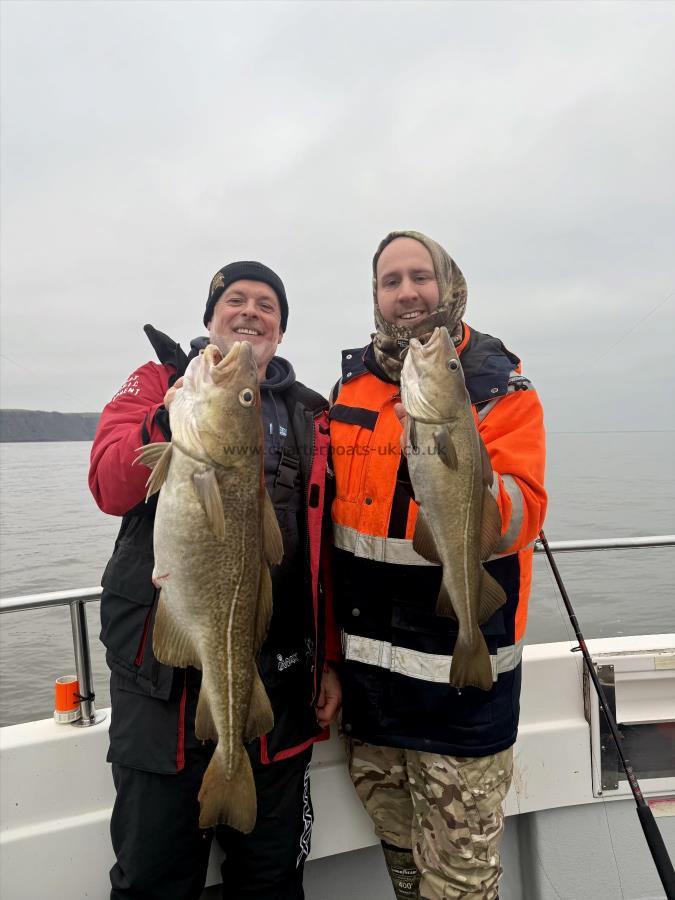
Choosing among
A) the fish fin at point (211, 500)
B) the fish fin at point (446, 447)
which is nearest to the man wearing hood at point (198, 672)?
the fish fin at point (211, 500)

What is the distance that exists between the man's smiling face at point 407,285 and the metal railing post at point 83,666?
Answer: 2.23 m

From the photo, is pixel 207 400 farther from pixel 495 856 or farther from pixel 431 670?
pixel 495 856

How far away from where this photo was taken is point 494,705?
2.70m

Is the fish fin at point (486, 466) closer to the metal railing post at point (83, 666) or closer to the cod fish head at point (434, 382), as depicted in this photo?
the cod fish head at point (434, 382)

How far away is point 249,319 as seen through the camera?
10.2 feet

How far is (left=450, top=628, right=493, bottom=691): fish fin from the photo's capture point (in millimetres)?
2402

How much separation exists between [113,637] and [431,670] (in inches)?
54.8

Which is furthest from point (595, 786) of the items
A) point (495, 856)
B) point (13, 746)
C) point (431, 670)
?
point (13, 746)

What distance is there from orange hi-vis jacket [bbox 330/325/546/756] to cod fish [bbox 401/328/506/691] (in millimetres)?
153

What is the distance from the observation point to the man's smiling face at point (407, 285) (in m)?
2.99

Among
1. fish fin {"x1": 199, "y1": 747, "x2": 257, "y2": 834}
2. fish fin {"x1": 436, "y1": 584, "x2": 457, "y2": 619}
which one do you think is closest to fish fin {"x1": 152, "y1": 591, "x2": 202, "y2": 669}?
fish fin {"x1": 199, "y1": 747, "x2": 257, "y2": 834}

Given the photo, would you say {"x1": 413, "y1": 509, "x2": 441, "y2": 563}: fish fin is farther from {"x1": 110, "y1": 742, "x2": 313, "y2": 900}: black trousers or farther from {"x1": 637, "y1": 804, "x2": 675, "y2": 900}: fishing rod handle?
{"x1": 637, "y1": 804, "x2": 675, "y2": 900}: fishing rod handle

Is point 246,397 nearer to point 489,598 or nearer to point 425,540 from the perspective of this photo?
point 425,540

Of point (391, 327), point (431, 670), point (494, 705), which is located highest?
point (391, 327)
